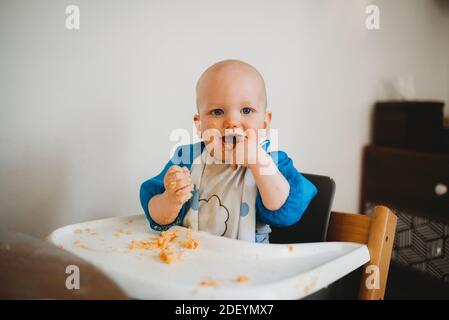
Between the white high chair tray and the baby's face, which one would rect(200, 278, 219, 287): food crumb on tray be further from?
the baby's face

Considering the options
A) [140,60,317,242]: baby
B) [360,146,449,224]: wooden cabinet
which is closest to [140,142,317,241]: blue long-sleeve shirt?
[140,60,317,242]: baby

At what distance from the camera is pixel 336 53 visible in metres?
1.47

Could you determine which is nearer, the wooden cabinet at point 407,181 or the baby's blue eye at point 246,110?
the baby's blue eye at point 246,110

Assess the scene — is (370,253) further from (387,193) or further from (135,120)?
(387,193)

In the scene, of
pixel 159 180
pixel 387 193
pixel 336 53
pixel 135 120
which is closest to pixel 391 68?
pixel 336 53

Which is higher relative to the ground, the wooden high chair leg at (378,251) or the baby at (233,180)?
the baby at (233,180)

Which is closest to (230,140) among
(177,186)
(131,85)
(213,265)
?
(177,186)

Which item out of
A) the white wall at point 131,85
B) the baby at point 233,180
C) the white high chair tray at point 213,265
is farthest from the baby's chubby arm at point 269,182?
the white wall at point 131,85

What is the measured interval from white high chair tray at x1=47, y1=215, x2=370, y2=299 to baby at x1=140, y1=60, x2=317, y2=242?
75 millimetres

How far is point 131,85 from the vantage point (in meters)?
1.01

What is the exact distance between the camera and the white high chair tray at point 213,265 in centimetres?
45

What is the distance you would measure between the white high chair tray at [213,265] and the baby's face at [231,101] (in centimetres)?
21

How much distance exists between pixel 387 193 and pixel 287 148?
0.55 metres

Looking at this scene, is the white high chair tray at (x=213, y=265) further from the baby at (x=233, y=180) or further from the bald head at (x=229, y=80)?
the bald head at (x=229, y=80)
